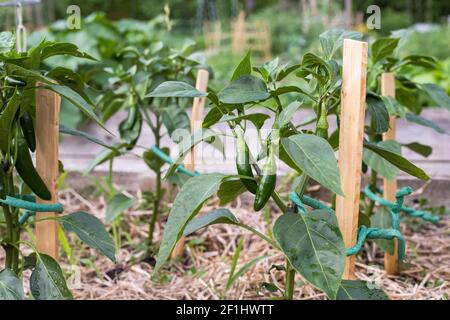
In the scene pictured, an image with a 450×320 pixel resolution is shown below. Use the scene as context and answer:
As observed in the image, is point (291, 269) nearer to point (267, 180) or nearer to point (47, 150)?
point (267, 180)

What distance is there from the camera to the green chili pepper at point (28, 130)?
1202mm

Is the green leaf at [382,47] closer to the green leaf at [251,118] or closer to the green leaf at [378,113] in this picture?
the green leaf at [378,113]

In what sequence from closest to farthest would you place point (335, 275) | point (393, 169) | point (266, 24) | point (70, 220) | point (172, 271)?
1. point (335, 275)
2. point (70, 220)
3. point (393, 169)
4. point (172, 271)
5. point (266, 24)

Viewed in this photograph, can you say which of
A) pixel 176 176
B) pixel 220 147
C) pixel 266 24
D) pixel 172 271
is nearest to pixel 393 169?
pixel 220 147

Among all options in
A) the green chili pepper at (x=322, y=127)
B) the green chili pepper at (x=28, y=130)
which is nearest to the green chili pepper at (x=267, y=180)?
the green chili pepper at (x=322, y=127)

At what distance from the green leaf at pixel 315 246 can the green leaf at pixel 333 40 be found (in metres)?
0.28

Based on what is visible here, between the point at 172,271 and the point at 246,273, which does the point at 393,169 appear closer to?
the point at 246,273

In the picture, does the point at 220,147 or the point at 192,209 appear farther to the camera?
the point at 220,147

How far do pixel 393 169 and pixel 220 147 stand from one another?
1.35ft

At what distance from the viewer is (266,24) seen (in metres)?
8.66

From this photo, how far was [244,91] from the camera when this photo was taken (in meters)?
1.03

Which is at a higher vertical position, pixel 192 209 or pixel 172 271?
pixel 192 209

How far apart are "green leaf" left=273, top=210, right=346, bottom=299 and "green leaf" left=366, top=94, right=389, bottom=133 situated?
0.81 feet

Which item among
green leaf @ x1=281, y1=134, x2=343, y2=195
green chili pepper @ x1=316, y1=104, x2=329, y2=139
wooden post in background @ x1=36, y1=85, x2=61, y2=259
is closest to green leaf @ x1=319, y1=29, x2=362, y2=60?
green chili pepper @ x1=316, y1=104, x2=329, y2=139
